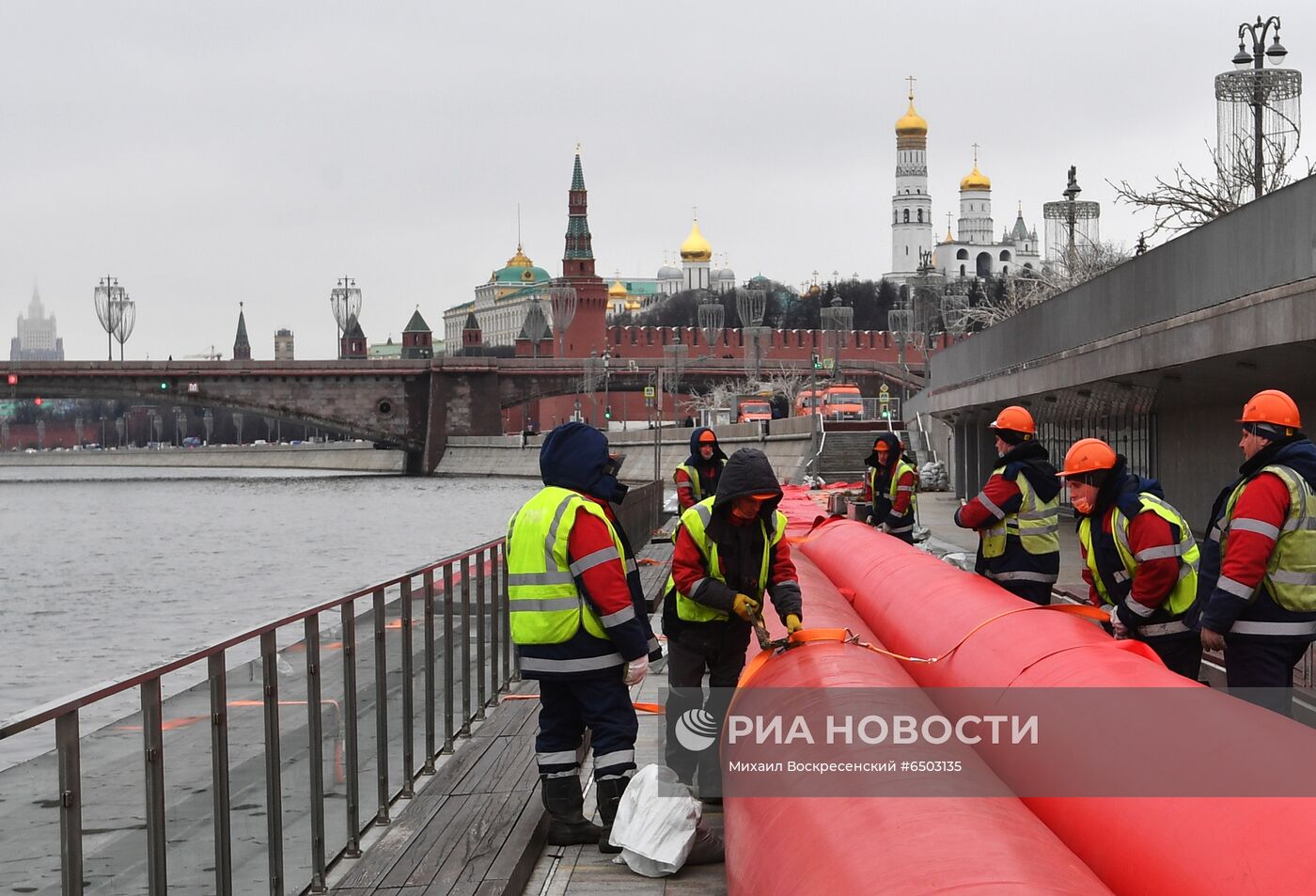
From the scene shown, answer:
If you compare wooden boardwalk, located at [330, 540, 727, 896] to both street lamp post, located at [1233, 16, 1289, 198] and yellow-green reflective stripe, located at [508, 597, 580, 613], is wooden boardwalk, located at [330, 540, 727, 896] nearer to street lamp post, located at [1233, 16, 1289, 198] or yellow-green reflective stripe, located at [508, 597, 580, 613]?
yellow-green reflective stripe, located at [508, 597, 580, 613]

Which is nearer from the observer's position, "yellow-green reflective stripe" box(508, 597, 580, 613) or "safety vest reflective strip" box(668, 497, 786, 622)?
"yellow-green reflective stripe" box(508, 597, 580, 613)

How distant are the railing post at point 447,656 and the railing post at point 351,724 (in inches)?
77.0

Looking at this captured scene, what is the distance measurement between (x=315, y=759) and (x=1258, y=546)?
387cm

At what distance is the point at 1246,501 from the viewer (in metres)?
6.83

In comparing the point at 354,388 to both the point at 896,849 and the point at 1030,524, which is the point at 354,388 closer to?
the point at 1030,524

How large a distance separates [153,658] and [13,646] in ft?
10.5

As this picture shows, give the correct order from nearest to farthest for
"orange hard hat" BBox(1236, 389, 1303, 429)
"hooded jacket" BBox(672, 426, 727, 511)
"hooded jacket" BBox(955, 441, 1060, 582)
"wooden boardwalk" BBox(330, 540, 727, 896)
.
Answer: "wooden boardwalk" BBox(330, 540, 727, 896)
"orange hard hat" BBox(1236, 389, 1303, 429)
"hooded jacket" BBox(955, 441, 1060, 582)
"hooded jacket" BBox(672, 426, 727, 511)

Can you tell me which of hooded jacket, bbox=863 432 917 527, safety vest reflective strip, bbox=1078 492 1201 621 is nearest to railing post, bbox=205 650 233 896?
safety vest reflective strip, bbox=1078 492 1201 621

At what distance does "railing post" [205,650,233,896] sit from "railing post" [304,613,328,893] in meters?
0.79

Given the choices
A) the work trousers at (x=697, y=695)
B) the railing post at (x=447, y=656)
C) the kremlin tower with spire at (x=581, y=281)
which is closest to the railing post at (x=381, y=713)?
the work trousers at (x=697, y=695)

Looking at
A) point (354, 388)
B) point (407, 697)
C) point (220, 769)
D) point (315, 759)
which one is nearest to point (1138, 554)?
point (407, 697)

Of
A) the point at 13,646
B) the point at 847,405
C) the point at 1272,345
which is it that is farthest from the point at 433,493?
the point at 1272,345

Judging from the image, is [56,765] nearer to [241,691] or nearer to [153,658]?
[241,691]

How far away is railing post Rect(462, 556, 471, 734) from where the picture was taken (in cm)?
914
